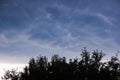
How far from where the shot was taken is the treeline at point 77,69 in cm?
4116

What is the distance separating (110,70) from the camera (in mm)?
42469

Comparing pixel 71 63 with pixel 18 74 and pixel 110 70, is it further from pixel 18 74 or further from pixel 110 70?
pixel 18 74

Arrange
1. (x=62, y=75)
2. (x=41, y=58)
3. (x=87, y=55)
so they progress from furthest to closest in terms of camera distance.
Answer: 1. (x=41, y=58)
2. (x=87, y=55)
3. (x=62, y=75)

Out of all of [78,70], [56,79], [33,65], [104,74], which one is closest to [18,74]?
[33,65]

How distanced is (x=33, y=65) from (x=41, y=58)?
7.38 ft

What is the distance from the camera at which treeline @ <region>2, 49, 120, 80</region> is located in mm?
41156

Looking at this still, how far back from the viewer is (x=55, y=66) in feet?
140

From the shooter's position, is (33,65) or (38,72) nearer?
(38,72)

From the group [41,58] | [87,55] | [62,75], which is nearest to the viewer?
[62,75]

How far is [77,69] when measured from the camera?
4266 centimetres

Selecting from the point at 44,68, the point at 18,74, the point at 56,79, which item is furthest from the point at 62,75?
the point at 18,74

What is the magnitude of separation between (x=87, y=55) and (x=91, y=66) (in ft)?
9.09

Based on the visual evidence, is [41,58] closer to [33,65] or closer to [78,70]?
[33,65]

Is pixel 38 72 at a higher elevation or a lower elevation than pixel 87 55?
lower
